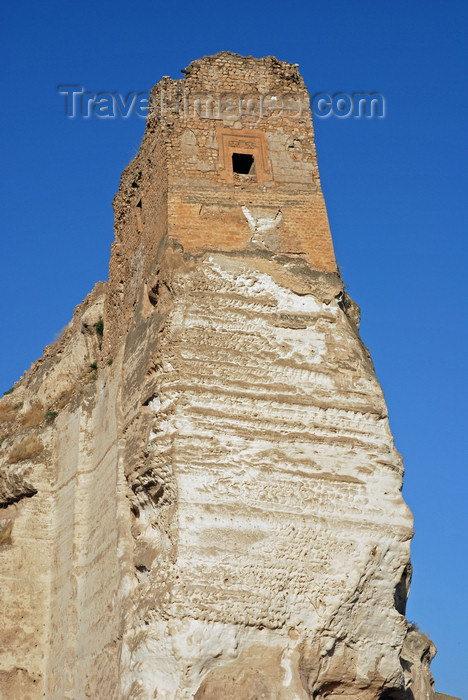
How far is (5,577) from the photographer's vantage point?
1434 centimetres

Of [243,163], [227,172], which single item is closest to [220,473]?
[227,172]

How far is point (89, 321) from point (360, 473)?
224 inches

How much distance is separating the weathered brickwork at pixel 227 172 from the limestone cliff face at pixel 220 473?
1.2 inches

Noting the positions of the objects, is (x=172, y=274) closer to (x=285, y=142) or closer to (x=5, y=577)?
(x=285, y=142)

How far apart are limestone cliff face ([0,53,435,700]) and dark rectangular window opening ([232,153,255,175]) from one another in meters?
0.09

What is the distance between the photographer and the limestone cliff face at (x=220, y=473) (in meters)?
11.0

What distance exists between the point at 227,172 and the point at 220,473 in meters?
4.13

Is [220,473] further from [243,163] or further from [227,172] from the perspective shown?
[243,163]

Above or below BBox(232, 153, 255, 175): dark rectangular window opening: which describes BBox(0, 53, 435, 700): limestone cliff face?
below

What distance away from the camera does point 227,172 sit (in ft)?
43.9

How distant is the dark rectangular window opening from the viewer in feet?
44.8

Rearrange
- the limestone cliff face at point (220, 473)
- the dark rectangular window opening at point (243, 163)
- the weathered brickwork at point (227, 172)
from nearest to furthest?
the limestone cliff face at point (220, 473) < the weathered brickwork at point (227, 172) < the dark rectangular window opening at point (243, 163)

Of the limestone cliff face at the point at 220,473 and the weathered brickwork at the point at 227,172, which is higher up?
the weathered brickwork at the point at 227,172

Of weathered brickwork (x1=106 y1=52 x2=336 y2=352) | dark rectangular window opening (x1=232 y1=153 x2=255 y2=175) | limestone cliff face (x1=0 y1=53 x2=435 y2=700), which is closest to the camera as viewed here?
limestone cliff face (x1=0 y1=53 x2=435 y2=700)
